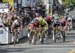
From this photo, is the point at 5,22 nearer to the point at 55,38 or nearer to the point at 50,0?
the point at 55,38

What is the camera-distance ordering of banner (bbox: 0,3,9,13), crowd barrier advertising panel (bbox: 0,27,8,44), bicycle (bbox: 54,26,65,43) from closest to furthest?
crowd barrier advertising panel (bbox: 0,27,8,44) → bicycle (bbox: 54,26,65,43) → banner (bbox: 0,3,9,13)

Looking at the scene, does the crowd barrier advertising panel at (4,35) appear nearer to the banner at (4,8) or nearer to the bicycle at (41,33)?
the bicycle at (41,33)

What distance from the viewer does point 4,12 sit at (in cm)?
3152

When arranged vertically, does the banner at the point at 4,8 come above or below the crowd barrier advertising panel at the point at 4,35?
above

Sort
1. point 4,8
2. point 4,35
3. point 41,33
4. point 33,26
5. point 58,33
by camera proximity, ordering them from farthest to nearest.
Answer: point 4,8 < point 58,33 < point 41,33 < point 33,26 < point 4,35

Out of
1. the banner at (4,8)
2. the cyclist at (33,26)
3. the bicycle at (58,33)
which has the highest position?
the banner at (4,8)

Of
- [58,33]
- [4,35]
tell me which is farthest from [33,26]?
[58,33]

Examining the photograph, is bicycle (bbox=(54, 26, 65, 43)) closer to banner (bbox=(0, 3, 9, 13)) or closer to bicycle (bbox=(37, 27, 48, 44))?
bicycle (bbox=(37, 27, 48, 44))

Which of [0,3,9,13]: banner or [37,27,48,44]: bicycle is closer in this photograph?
[37,27,48,44]: bicycle

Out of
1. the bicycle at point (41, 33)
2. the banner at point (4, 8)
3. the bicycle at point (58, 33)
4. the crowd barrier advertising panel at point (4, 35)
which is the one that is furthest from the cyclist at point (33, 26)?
the banner at point (4, 8)

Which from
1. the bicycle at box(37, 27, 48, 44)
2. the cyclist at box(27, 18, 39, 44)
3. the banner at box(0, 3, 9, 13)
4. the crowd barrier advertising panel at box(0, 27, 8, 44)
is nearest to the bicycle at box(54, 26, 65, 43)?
the bicycle at box(37, 27, 48, 44)

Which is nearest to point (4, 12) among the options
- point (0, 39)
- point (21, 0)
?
point (0, 39)

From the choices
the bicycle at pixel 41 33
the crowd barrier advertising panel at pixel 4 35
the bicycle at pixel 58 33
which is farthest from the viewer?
the bicycle at pixel 58 33

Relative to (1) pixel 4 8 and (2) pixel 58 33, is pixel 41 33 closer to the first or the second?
(2) pixel 58 33
